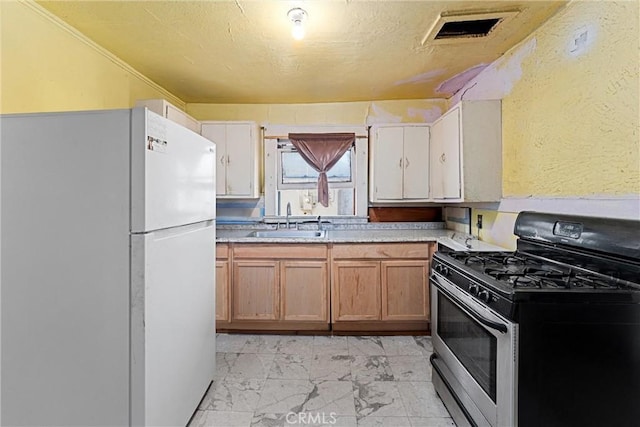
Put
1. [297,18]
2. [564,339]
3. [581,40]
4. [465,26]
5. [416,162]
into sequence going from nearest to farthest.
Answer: [564,339] → [581,40] → [297,18] → [465,26] → [416,162]

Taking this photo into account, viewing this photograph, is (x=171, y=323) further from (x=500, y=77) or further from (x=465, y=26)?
(x=500, y=77)

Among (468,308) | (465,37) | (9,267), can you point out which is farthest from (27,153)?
(465,37)

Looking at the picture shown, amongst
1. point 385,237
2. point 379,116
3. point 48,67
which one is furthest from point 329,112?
point 48,67

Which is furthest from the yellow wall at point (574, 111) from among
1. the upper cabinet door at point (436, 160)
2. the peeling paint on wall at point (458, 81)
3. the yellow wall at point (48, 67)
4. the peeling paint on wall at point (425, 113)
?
the yellow wall at point (48, 67)

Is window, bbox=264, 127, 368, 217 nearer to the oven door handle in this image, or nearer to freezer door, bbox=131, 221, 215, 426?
freezer door, bbox=131, 221, 215, 426

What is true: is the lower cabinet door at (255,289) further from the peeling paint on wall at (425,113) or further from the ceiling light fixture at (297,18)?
the peeling paint on wall at (425,113)

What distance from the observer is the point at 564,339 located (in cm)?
108

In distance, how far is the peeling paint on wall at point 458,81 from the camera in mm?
2518

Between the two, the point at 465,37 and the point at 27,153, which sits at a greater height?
the point at 465,37

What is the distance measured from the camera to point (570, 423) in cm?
108

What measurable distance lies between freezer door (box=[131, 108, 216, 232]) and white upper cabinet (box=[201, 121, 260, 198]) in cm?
137

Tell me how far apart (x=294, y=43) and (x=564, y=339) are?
2150 mm

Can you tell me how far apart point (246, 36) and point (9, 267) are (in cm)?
175

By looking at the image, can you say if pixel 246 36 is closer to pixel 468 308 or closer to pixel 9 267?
pixel 9 267
